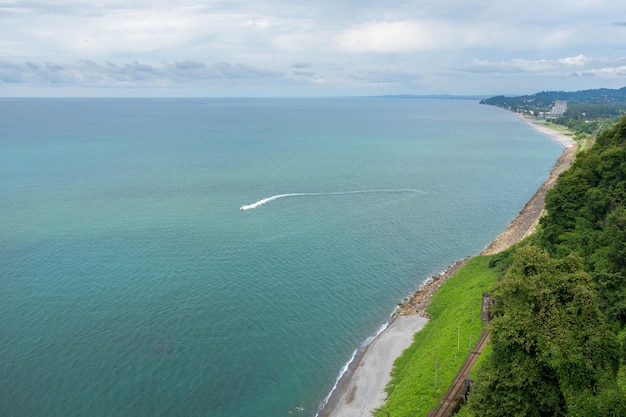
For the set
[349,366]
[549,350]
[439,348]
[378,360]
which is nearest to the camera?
[549,350]

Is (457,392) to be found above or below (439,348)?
above

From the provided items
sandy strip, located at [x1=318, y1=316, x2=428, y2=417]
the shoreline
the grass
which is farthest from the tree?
the shoreline

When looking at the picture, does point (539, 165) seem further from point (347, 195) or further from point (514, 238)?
point (514, 238)

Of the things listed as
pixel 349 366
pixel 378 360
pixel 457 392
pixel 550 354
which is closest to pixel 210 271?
pixel 349 366

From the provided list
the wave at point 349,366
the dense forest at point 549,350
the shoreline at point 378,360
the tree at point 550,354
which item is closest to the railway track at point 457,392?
the shoreline at point 378,360

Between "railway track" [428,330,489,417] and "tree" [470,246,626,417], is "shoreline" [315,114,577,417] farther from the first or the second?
"tree" [470,246,626,417]

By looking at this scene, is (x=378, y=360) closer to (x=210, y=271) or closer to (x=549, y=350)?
(x=549, y=350)
